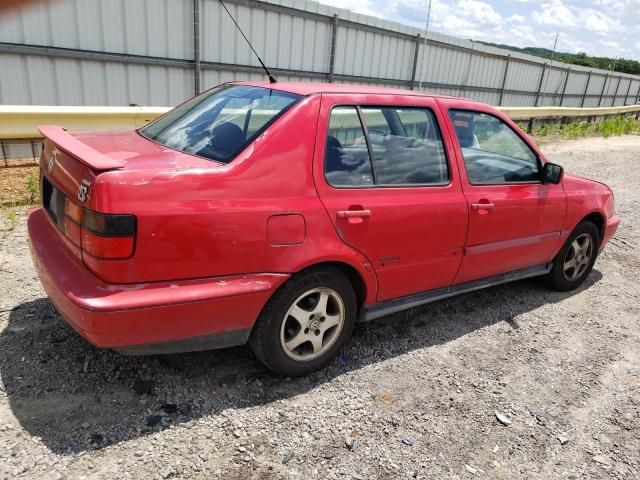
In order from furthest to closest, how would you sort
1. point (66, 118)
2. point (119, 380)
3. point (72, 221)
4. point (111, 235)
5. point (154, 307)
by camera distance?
point (66, 118), point (119, 380), point (72, 221), point (154, 307), point (111, 235)

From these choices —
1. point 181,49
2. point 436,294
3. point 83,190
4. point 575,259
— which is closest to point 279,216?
point 83,190

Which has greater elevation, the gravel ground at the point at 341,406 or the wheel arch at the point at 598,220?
the wheel arch at the point at 598,220

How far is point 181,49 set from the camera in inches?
392

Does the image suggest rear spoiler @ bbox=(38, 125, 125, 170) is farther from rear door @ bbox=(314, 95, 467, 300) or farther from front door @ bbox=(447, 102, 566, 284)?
front door @ bbox=(447, 102, 566, 284)

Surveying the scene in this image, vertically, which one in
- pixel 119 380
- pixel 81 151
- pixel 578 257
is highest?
pixel 81 151

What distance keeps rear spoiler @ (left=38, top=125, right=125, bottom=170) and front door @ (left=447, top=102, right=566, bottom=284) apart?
2304mm

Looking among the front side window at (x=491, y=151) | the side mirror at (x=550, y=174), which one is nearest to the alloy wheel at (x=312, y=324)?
the front side window at (x=491, y=151)

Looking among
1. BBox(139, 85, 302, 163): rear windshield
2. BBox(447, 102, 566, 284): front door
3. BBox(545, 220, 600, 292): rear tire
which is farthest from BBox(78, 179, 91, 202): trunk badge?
BBox(545, 220, 600, 292): rear tire

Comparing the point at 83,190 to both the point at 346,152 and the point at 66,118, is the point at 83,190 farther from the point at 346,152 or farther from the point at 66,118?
the point at 66,118

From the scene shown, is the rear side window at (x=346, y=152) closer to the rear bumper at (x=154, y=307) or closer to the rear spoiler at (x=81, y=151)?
the rear bumper at (x=154, y=307)

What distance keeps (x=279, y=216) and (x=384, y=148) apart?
37.8 inches

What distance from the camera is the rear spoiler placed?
7.65ft

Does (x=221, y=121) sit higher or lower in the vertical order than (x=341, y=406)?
higher

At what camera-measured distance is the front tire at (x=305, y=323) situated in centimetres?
280
